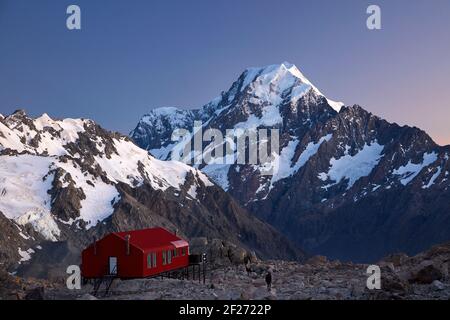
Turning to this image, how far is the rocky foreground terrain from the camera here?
3422cm

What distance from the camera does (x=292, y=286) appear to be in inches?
1660

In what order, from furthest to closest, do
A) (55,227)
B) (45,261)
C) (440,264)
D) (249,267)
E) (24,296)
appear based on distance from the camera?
1. (55,227)
2. (45,261)
3. (249,267)
4. (440,264)
5. (24,296)

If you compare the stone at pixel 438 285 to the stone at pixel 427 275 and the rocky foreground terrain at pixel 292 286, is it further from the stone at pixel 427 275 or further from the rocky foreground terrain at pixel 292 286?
the stone at pixel 427 275

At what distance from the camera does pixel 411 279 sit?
132 feet

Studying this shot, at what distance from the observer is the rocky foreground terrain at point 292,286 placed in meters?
34.2

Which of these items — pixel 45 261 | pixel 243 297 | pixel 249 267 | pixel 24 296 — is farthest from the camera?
pixel 45 261

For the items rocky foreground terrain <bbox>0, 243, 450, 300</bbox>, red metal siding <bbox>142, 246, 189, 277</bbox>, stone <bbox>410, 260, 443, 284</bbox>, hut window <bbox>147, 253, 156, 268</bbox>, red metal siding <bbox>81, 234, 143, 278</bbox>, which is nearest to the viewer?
rocky foreground terrain <bbox>0, 243, 450, 300</bbox>

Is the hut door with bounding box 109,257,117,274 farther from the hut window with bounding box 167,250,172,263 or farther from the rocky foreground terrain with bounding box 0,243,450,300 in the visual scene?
the hut window with bounding box 167,250,172,263

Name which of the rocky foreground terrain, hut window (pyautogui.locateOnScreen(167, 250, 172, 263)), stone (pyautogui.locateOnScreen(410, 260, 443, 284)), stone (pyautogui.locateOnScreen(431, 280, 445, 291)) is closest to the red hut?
hut window (pyautogui.locateOnScreen(167, 250, 172, 263))

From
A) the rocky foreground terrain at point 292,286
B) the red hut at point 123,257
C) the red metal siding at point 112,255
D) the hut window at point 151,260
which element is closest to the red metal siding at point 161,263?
the red hut at point 123,257

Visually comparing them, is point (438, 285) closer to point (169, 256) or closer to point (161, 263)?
point (161, 263)
